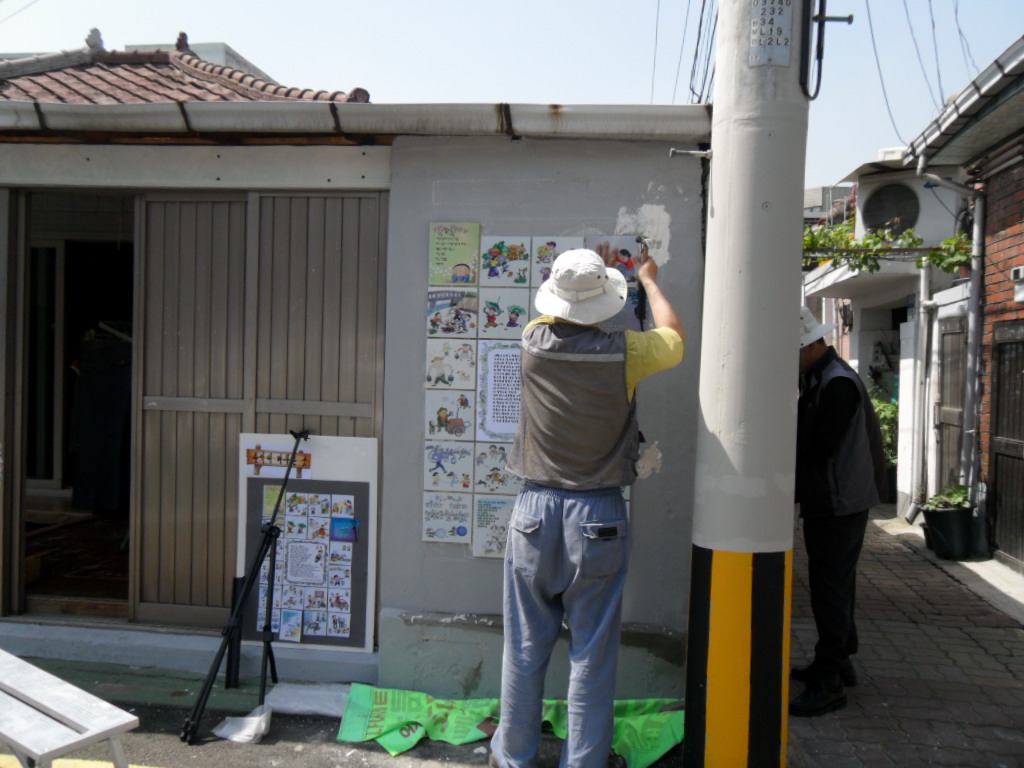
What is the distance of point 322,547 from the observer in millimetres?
4652

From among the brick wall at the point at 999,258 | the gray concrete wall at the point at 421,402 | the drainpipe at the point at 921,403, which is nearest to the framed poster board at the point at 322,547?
the gray concrete wall at the point at 421,402

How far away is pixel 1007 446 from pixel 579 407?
5621 millimetres

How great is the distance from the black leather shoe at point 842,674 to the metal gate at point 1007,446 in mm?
3458

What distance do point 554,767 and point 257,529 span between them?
2061mm

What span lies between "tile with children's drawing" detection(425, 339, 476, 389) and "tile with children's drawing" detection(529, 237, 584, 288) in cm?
49

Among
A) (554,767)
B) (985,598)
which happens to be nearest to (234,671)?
(554,767)

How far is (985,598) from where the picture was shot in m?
6.53

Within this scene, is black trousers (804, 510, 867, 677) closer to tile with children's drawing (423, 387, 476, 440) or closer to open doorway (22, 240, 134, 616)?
tile with children's drawing (423, 387, 476, 440)

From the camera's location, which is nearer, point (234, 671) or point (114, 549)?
point (234, 671)

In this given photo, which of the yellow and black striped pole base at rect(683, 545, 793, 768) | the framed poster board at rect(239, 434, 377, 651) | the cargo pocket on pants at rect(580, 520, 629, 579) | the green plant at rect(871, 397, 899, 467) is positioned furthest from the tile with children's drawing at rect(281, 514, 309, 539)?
the green plant at rect(871, 397, 899, 467)

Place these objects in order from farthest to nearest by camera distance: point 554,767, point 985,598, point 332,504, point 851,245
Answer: point 851,245 < point 985,598 < point 332,504 < point 554,767

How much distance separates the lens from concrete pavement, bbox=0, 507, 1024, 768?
3795 mm

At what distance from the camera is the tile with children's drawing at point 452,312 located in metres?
4.40

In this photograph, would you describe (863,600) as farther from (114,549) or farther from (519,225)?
(114,549)
